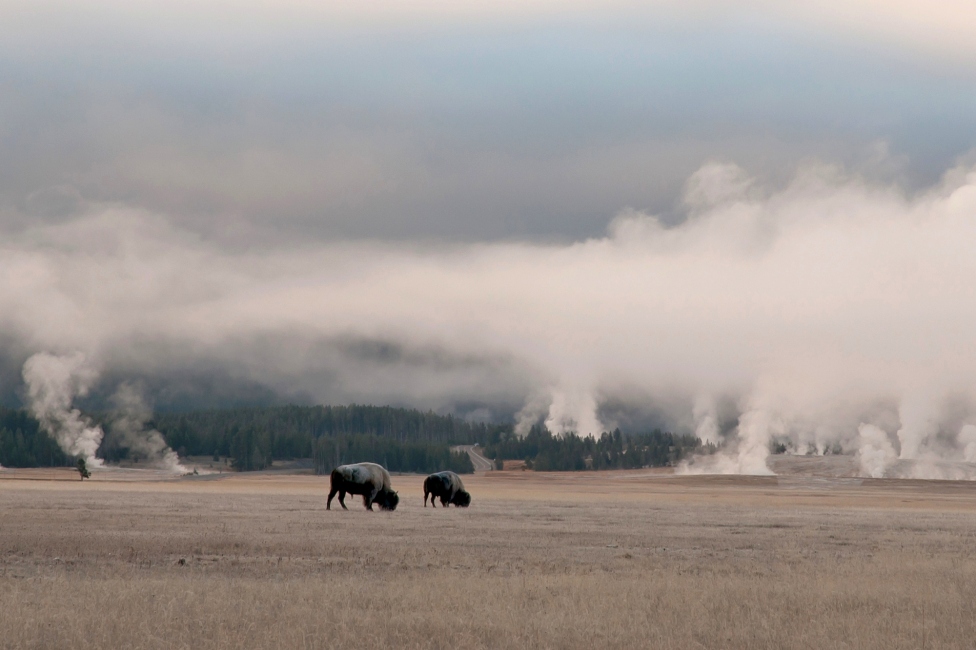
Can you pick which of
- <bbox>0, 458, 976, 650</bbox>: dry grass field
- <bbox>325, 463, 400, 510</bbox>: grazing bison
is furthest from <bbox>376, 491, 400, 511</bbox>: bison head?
<bbox>0, 458, 976, 650</bbox>: dry grass field

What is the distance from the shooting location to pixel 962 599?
22.3m

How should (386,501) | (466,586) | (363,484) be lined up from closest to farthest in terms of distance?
(466,586)
(363,484)
(386,501)

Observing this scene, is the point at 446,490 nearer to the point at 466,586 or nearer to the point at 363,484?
the point at 363,484

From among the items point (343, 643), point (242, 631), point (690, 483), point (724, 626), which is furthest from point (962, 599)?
point (690, 483)

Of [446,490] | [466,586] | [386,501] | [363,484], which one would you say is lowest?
[466,586]

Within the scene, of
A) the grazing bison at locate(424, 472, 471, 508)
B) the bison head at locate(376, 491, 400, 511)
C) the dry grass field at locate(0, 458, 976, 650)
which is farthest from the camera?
the grazing bison at locate(424, 472, 471, 508)

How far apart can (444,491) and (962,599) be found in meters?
46.1

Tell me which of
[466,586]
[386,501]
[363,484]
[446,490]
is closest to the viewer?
[466,586]

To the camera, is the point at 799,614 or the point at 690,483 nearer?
the point at 799,614

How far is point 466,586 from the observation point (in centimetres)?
2255

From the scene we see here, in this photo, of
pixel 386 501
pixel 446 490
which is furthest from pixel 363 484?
pixel 446 490

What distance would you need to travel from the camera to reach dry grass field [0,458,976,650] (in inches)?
695

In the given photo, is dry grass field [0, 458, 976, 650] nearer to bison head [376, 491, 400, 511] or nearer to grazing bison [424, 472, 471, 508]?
bison head [376, 491, 400, 511]

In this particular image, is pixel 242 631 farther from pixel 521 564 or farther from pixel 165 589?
pixel 521 564
